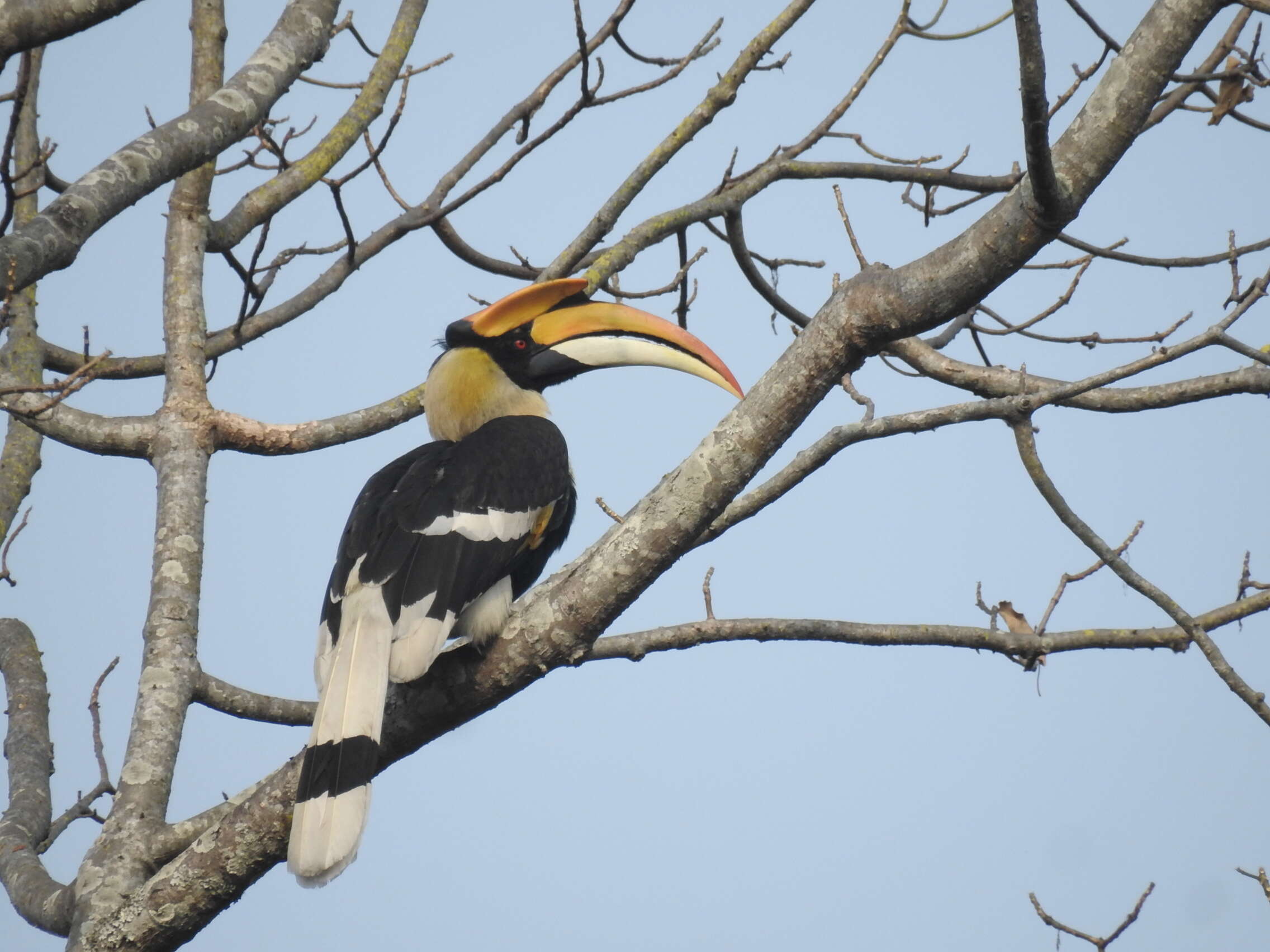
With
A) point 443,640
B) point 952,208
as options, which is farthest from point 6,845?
point 952,208

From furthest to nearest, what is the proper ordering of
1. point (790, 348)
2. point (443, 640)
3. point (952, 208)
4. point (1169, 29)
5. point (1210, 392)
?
point (952, 208)
point (1210, 392)
point (443, 640)
point (790, 348)
point (1169, 29)

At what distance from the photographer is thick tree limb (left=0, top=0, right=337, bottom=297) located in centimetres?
271

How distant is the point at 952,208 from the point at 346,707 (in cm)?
343

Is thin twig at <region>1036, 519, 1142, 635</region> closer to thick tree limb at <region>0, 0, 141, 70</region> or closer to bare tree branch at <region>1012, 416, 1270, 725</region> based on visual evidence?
bare tree branch at <region>1012, 416, 1270, 725</region>

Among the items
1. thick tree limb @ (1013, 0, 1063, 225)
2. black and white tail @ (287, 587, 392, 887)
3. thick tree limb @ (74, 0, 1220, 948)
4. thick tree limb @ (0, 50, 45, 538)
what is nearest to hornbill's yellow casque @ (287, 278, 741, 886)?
black and white tail @ (287, 587, 392, 887)

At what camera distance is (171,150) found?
125 inches

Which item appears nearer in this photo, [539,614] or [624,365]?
[539,614]

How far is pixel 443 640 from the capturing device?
3455mm

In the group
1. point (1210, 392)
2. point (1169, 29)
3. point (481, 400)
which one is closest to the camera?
point (1169, 29)

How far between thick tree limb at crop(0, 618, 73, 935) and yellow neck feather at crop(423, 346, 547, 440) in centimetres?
174

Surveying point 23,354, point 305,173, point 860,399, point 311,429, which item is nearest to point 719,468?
point 860,399

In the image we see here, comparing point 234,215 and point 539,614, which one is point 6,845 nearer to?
point 539,614

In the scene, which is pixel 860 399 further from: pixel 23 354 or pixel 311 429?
pixel 23 354

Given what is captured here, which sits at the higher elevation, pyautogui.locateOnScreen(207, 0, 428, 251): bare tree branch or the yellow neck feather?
pyautogui.locateOnScreen(207, 0, 428, 251): bare tree branch
